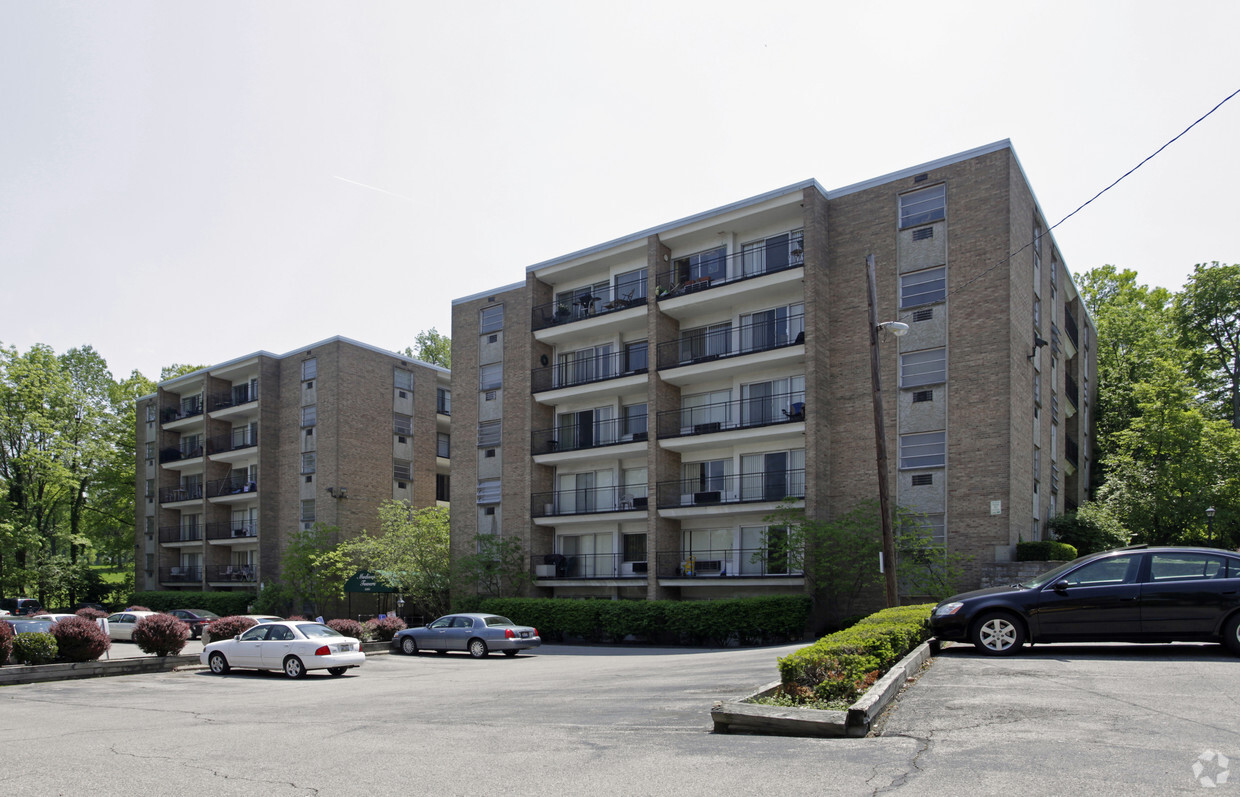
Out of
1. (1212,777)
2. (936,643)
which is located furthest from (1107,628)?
(1212,777)

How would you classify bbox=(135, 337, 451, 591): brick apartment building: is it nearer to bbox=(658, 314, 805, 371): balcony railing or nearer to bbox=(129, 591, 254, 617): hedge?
bbox=(129, 591, 254, 617): hedge

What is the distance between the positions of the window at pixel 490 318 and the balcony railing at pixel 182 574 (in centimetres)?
2519

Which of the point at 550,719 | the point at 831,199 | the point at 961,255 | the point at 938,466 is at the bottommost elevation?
the point at 550,719

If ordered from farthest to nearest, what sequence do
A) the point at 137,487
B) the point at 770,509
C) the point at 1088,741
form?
the point at 137,487 → the point at 770,509 → the point at 1088,741

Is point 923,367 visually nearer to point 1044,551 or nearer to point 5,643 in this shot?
point 1044,551

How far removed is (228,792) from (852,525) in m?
22.0

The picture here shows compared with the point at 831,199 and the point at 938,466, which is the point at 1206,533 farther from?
the point at 831,199

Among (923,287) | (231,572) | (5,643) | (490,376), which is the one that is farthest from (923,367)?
(231,572)

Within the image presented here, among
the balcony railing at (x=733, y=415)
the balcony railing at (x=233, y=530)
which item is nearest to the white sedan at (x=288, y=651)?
the balcony railing at (x=733, y=415)

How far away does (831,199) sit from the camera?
→ 30906 millimetres

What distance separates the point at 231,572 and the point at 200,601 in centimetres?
259

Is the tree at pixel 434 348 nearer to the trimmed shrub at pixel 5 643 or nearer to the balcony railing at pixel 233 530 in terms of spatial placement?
the balcony railing at pixel 233 530

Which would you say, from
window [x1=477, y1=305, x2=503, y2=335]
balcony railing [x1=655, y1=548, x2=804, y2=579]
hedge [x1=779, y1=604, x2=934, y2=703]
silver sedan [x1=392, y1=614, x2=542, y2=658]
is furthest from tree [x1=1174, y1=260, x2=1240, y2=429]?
hedge [x1=779, y1=604, x2=934, y2=703]

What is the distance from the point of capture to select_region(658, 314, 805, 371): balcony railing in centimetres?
3116
